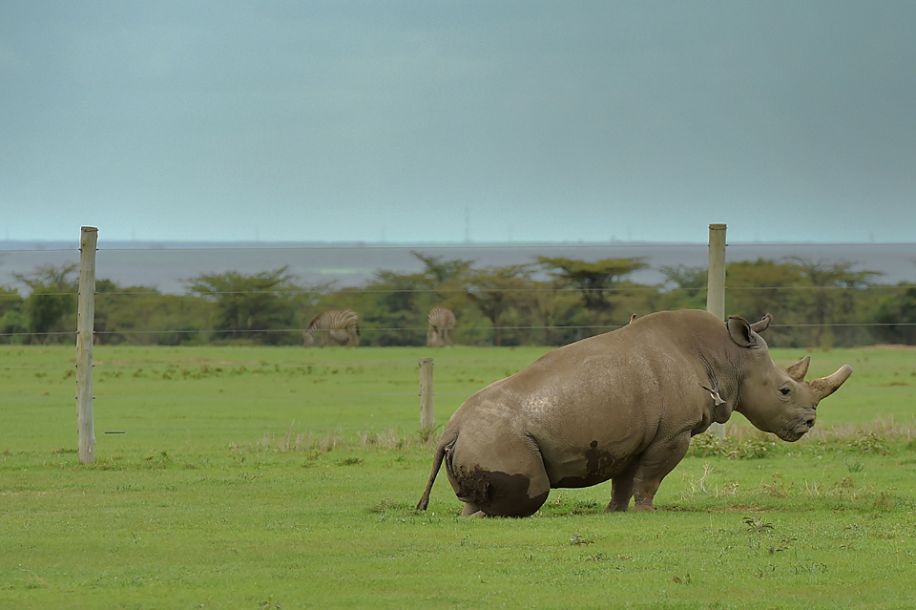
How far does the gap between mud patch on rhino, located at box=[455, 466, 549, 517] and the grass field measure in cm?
19

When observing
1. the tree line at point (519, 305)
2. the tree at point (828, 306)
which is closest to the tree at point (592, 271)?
the tree line at point (519, 305)

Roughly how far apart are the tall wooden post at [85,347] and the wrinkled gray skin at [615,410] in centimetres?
650

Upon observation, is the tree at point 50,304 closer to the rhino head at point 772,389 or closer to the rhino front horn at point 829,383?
the rhino head at point 772,389

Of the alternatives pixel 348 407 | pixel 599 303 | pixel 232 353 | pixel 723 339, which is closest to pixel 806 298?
pixel 599 303

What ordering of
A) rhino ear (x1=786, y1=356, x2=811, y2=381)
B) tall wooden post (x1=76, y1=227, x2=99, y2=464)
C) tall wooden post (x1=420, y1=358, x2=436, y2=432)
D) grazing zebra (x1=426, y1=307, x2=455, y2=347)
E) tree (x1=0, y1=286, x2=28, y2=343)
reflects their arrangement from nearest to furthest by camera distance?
1. rhino ear (x1=786, y1=356, x2=811, y2=381)
2. tall wooden post (x1=76, y1=227, x2=99, y2=464)
3. tall wooden post (x1=420, y1=358, x2=436, y2=432)
4. tree (x1=0, y1=286, x2=28, y2=343)
5. grazing zebra (x1=426, y1=307, x2=455, y2=347)

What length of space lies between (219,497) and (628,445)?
4.19 metres

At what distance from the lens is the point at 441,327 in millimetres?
47500

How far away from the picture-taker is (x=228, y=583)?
31.6ft

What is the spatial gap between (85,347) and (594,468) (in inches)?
305

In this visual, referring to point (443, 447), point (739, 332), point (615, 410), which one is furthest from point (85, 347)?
point (739, 332)

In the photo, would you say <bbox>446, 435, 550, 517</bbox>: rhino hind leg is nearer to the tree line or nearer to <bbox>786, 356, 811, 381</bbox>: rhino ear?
<bbox>786, 356, 811, 381</bbox>: rhino ear

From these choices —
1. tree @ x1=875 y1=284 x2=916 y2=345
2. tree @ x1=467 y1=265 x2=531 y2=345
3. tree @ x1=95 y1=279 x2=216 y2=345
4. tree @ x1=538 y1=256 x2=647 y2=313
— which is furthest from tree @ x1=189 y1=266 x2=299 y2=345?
tree @ x1=875 y1=284 x2=916 y2=345

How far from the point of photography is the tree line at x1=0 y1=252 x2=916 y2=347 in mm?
44969

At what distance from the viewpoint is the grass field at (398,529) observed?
937 cm
